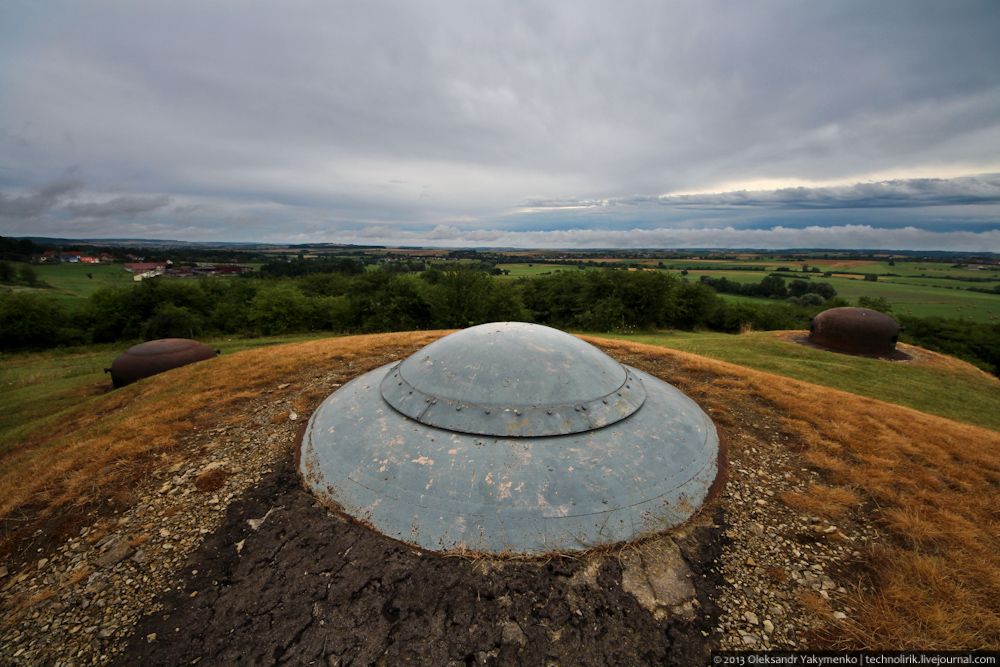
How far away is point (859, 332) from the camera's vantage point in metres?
17.9

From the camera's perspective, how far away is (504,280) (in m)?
43.1

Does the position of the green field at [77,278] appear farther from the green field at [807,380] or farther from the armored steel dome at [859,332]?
the armored steel dome at [859,332]

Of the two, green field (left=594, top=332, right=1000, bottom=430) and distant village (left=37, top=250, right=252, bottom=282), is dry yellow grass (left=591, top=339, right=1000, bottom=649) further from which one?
distant village (left=37, top=250, right=252, bottom=282)

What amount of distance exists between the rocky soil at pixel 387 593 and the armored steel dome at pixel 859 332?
60.2 feet

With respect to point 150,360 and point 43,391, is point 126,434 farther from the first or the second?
point 43,391

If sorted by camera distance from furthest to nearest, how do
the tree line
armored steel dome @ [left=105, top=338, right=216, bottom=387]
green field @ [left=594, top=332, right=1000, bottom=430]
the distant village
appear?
the distant village < the tree line < armored steel dome @ [left=105, top=338, right=216, bottom=387] < green field @ [left=594, top=332, right=1000, bottom=430]

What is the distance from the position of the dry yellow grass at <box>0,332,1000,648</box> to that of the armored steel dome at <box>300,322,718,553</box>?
1.77m

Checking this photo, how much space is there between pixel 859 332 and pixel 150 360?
2961cm

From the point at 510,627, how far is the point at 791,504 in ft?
13.7

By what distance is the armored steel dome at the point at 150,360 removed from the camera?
1256cm

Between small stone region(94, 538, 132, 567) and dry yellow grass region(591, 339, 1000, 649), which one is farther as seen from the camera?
small stone region(94, 538, 132, 567)

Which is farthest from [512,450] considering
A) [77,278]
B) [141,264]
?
[141,264]

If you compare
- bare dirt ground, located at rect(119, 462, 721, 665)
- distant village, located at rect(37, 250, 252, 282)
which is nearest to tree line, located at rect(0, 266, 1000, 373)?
bare dirt ground, located at rect(119, 462, 721, 665)

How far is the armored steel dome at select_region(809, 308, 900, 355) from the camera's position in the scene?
17703 mm
